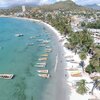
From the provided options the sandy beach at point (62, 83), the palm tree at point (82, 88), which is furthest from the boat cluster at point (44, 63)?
the palm tree at point (82, 88)

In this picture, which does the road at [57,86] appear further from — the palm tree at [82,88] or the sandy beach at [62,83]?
the palm tree at [82,88]

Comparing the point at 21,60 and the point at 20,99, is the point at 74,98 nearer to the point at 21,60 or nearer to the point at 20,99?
the point at 20,99

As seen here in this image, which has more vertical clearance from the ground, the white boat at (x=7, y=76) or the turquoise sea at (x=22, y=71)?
the white boat at (x=7, y=76)

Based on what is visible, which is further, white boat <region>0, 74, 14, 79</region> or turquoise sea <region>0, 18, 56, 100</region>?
white boat <region>0, 74, 14, 79</region>

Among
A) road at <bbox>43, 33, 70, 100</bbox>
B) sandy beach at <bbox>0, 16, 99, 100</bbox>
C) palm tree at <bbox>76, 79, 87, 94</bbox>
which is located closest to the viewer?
palm tree at <bbox>76, 79, 87, 94</bbox>

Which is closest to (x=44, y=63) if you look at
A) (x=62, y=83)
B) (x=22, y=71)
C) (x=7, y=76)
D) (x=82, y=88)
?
(x=22, y=71)

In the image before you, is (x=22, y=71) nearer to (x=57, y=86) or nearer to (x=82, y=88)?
(x=57, y=86)

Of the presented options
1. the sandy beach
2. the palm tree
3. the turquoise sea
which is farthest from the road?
the palm tree

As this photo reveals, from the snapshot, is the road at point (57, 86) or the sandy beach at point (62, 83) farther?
the road at point (57, 86)

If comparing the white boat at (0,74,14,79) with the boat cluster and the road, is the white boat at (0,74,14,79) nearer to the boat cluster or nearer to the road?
the boat cluster

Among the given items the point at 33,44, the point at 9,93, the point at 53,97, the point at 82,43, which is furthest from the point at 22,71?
the point at 33,44

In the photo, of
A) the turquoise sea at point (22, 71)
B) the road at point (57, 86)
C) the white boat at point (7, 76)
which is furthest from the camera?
the white boat at point (7, 76)
